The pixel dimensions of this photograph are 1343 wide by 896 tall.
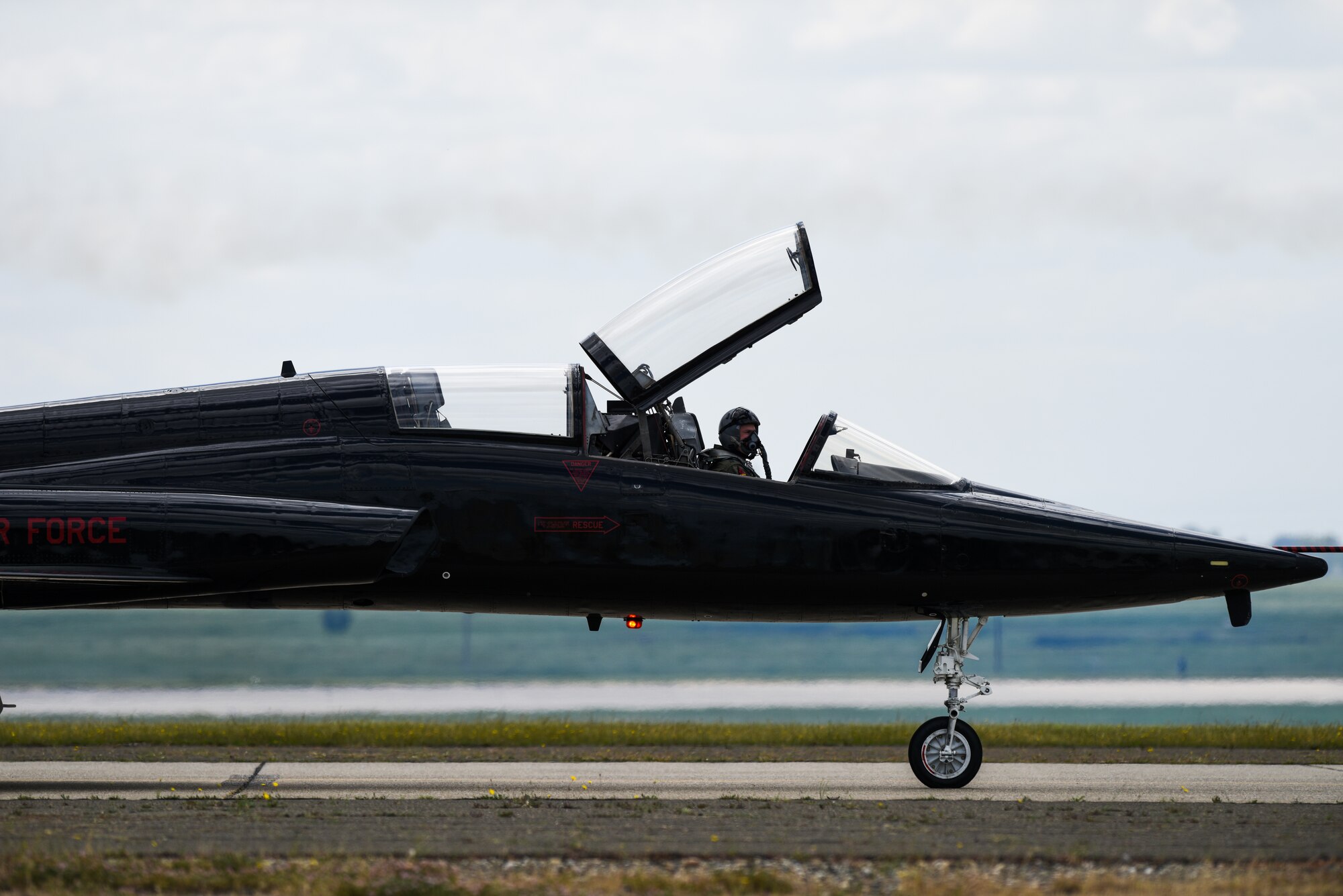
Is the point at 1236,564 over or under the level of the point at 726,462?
under

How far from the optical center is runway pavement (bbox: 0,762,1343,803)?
39.3ft

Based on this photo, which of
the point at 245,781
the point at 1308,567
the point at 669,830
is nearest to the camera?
the point at 669,830

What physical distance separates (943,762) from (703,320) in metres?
4.46

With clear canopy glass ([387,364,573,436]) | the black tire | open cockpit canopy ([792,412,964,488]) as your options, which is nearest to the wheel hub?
the black tire

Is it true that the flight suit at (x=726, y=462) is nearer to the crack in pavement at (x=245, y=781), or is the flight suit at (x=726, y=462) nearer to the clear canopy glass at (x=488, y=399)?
the clear canopy glass at (x=488, y=399)

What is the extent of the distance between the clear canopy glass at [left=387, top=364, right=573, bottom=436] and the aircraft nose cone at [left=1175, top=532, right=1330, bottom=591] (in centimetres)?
548

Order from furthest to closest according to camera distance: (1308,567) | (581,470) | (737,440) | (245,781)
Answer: (245,781) → (737,440) → (1308,567) → (581,470)

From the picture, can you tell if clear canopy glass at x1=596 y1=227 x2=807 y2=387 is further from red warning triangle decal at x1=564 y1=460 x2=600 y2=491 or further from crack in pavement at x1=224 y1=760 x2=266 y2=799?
crack in pavement at x1=224 y1=760 x2=266 y2=799

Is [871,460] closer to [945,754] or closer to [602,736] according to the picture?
[945,754]

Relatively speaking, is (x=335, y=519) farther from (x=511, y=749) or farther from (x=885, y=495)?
(x=511, y=749)

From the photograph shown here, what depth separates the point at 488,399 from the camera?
12594mm

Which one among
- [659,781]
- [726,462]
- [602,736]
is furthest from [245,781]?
[602,736]

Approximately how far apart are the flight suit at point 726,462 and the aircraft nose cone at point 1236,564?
3.78m

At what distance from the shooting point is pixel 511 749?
17234mm
